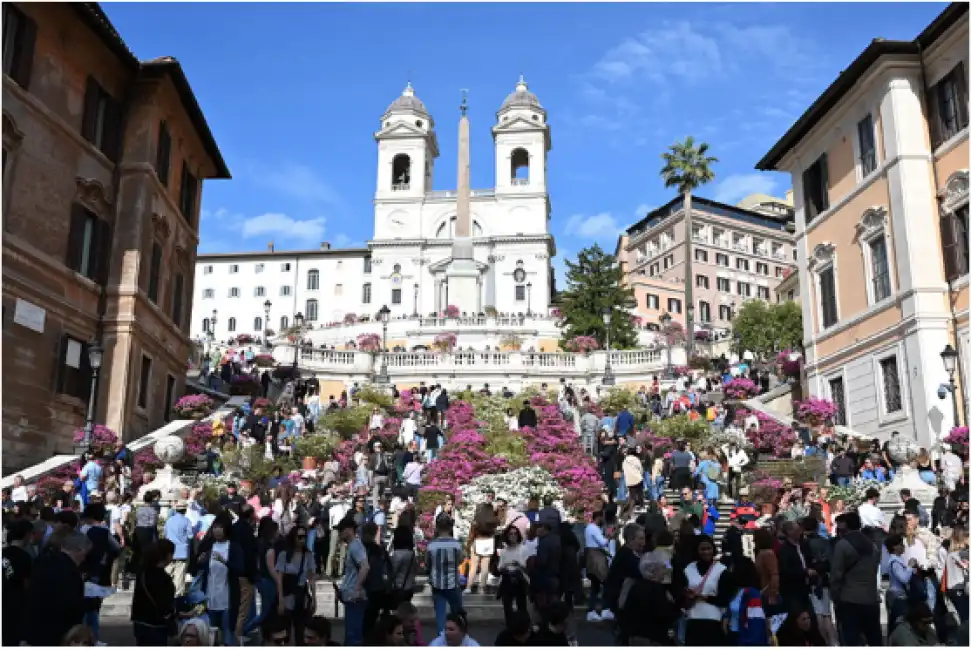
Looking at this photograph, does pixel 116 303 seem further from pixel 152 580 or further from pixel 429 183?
pixel 429 183

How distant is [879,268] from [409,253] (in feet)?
249

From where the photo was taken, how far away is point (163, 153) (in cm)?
2753

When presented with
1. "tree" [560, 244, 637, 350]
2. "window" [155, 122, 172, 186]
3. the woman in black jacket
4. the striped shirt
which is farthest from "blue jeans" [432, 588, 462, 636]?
"tree" [560, 244, 637, 350]

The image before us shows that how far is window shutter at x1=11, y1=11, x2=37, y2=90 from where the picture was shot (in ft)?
68.3

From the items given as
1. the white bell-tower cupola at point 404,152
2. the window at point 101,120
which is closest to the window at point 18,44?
the window at point 101,120

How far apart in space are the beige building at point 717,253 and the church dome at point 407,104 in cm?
3134

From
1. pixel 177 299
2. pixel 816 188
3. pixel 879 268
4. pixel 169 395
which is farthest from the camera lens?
pixel 177 299

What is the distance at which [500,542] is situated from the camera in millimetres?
13523

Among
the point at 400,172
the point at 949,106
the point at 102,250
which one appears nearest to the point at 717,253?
the point at 400,172

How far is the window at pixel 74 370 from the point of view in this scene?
22312mm

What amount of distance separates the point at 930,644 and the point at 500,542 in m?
6.56

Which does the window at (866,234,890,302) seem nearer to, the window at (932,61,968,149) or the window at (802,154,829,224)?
the window at (932,61,968,149)

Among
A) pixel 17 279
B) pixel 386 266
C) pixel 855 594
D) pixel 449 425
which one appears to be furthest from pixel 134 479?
pixel 386 266

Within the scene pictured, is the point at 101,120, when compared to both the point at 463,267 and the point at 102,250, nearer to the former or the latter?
the point at 102,250
